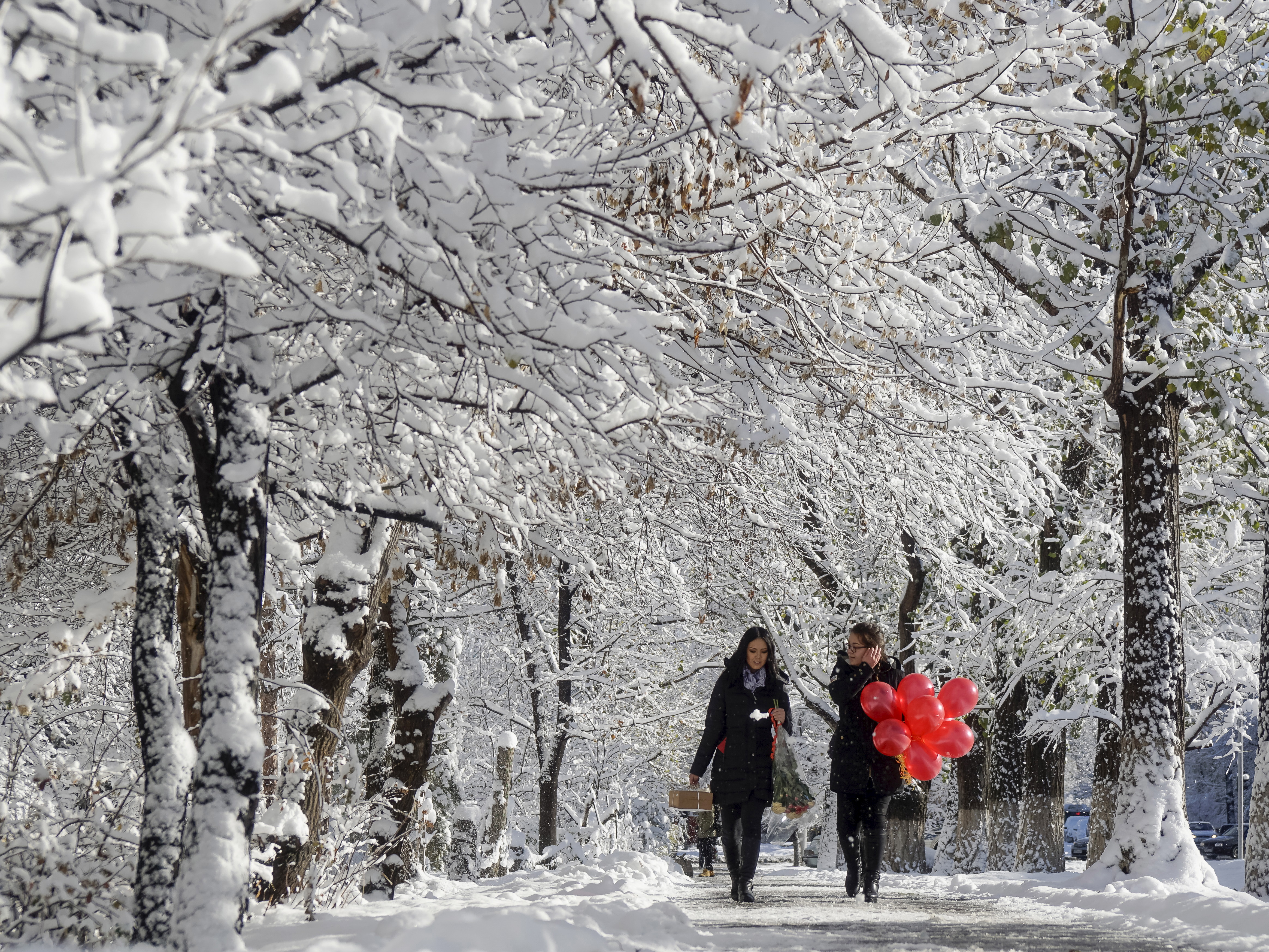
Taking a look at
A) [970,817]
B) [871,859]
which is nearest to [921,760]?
[871,859]

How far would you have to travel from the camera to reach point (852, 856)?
7719mm

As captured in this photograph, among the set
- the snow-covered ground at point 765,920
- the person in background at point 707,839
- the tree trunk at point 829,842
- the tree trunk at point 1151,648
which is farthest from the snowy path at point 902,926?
the tree trunk at point 829,842

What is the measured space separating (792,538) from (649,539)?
8.83 ft

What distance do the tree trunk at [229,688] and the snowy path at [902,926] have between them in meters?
2.21

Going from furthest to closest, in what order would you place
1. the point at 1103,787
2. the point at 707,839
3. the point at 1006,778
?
the point at 1006,778, the point at 707,839, the point at 1103,787

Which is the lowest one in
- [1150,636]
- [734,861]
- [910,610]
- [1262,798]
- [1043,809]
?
[1043,809]

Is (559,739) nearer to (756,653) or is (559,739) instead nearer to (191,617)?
(756,653)

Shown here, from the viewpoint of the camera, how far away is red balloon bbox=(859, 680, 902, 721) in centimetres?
747

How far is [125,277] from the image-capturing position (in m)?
3.75

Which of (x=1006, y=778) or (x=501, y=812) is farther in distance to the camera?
(x=501, y=812)

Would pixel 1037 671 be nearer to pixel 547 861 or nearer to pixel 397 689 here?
pixel 547 861

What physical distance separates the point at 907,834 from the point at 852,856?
11563 mm

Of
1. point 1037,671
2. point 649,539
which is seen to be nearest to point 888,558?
point 1037,671

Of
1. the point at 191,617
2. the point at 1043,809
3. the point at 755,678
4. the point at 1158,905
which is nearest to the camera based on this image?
the point at 1158,905
